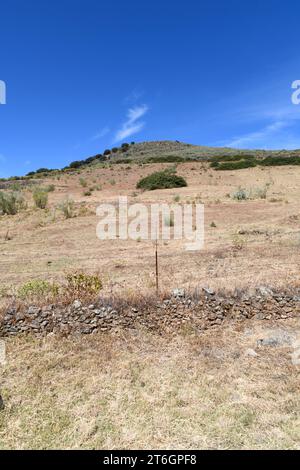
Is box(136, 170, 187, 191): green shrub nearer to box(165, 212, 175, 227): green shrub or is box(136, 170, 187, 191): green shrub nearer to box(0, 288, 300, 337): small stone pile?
box(165, 212, 175, 227): green shrub

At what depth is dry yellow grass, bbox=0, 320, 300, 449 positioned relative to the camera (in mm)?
3230

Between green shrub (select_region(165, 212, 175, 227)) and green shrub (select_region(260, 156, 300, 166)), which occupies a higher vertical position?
green shrub (select_region(260, 156, 300, 166))

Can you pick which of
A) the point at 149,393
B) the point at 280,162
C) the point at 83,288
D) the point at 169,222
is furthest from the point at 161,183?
the point at 149,393

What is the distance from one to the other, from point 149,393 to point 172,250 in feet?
23.1

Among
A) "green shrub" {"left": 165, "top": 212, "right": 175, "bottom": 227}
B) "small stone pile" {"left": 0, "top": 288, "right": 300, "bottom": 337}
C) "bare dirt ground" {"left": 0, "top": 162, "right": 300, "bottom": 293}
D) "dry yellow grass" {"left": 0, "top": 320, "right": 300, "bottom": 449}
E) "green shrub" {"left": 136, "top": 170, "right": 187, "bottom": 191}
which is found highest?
"green shrub" {"left": 136, "top": 170, "right": 187, "bottom": 191}

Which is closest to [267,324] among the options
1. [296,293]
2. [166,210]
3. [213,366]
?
[296,293]

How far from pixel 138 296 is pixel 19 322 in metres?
1.97

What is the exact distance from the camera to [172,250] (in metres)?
10.7

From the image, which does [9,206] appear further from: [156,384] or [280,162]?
[280,162]

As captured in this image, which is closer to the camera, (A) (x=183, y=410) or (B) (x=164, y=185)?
(A) (x=183, y=410)

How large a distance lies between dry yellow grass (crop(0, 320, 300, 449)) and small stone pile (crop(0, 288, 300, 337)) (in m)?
0.24

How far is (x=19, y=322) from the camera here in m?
5.18

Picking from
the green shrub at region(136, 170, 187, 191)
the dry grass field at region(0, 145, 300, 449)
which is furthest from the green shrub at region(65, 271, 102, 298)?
the green shrub at region(136, 170, 187, 191)

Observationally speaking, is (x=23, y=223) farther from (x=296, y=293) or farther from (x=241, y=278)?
(x=296, y=293)
